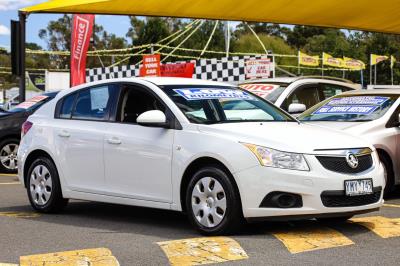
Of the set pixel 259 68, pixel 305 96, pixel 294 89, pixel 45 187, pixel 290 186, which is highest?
pixel 259 68

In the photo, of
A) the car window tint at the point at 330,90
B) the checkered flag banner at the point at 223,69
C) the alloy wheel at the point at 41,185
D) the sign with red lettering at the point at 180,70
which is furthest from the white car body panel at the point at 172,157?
the sign with red lettering at the point at 180,70

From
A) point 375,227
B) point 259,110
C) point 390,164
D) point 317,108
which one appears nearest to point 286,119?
point 259,110

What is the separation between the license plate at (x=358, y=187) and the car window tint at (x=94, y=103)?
8.91 ft

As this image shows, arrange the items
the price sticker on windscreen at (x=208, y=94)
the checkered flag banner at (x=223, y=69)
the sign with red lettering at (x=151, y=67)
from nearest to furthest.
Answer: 1. the price sticker on windscreen at (x=208, y=94)
2. the checkered flag banner at (x=223, y=69)
3. the sign with red lettering at (x=151, y=67)

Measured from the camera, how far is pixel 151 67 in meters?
18.8

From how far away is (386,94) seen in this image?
364 inches

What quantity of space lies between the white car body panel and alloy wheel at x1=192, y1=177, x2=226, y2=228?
0.68 feet

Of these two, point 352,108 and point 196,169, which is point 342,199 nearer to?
point 196,169

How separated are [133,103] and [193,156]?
1.31 meters

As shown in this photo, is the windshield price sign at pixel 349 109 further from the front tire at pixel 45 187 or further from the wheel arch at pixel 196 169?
the front tire at pixel 45 187

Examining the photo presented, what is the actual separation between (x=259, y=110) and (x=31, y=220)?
2680 millimetres

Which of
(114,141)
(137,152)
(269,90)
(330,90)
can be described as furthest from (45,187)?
(330,90)

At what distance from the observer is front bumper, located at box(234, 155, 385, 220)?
566 centimetres

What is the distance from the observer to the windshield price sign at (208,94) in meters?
6.74
